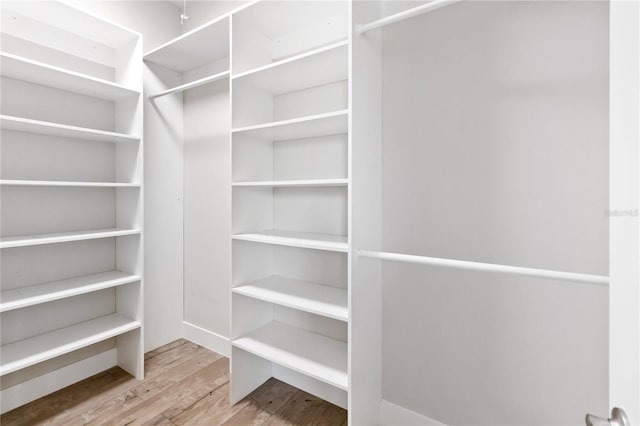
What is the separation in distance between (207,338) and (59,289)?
1.09 m

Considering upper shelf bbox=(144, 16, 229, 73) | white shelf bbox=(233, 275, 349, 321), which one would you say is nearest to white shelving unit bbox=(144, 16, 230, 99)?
upper shelf bbox=(144, 16, 229, 73)

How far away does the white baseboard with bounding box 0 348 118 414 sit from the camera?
5.93ft

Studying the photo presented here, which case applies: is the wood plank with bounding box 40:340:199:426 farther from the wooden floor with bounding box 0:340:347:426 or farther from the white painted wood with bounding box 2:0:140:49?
the white painted wood with bounding box 2:0:140:49

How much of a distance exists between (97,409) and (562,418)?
2.41 metres

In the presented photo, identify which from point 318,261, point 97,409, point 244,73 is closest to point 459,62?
point 244,73

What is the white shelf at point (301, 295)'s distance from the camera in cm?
154

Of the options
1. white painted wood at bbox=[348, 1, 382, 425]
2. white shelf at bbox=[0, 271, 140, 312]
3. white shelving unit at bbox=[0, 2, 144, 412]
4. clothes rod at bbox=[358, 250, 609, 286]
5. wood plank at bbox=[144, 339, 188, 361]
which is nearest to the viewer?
clothes rod at bbox=[358, 250, 609, 286]

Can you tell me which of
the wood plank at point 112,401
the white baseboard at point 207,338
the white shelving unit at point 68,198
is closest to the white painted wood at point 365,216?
the white baseboard at point 207,338

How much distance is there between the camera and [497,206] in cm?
139

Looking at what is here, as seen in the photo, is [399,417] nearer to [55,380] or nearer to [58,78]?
[55,380]

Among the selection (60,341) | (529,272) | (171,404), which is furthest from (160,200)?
(529,272)
